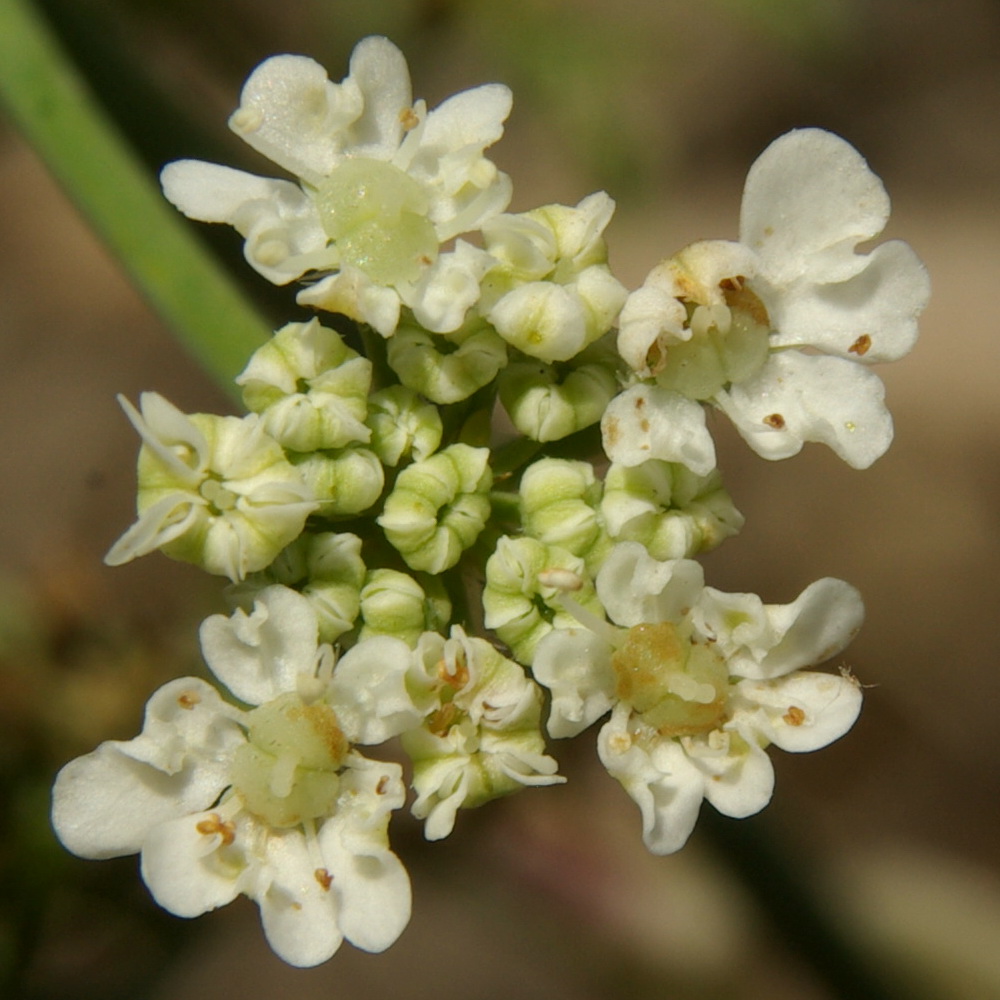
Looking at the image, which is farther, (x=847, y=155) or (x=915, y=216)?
(x=915, y=216)

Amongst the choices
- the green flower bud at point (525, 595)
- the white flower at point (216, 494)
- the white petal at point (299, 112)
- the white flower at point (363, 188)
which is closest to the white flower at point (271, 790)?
the white flower at point (216, 494)

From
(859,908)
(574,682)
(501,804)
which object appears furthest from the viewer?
(501,804)

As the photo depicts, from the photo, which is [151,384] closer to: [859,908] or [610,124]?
[610,124]

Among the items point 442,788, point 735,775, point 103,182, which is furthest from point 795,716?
point 103,182

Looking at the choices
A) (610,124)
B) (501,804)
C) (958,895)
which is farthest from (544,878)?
(610,124)

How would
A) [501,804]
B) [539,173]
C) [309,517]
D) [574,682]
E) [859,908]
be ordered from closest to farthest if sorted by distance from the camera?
[574,682]
[309,517]
[859,908]
[501,804]
[539,173]

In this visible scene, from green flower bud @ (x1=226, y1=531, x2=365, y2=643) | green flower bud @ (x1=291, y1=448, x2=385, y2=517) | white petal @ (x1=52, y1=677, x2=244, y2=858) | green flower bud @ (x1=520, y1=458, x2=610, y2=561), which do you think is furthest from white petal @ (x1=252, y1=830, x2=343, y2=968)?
green flower bud @ (x1=520, y1=458, x2=610, y2=561)

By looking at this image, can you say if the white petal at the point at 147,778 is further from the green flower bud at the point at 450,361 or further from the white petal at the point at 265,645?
the green flower bud at the point at 450,361
